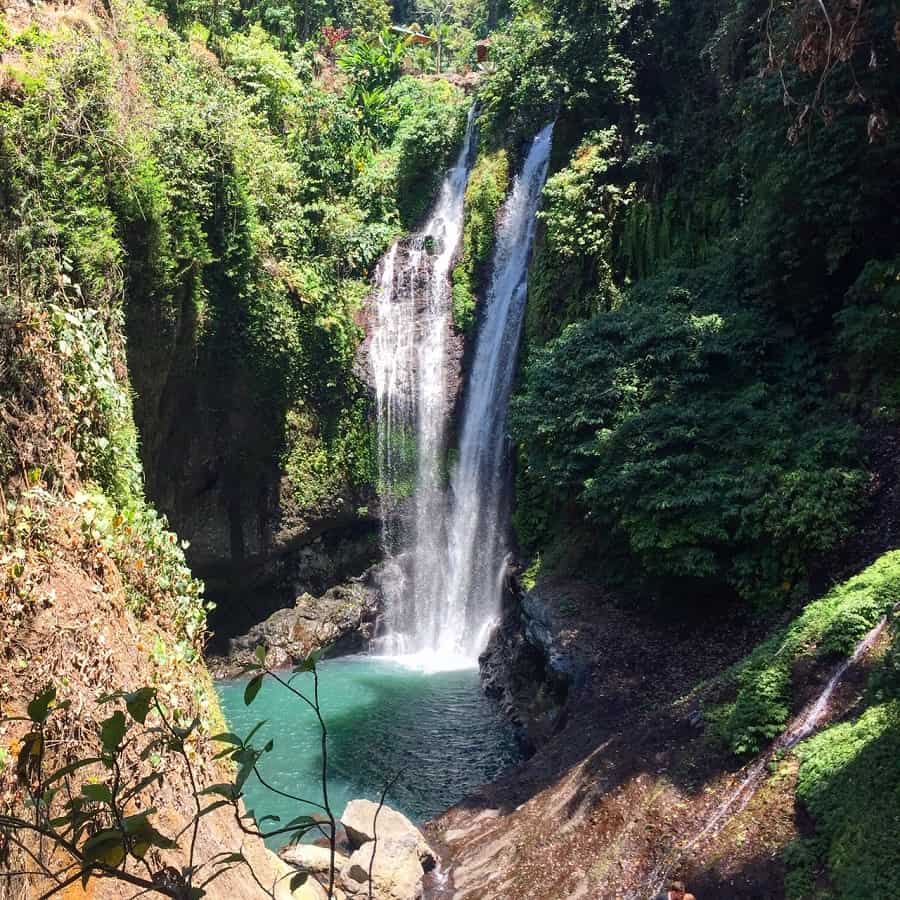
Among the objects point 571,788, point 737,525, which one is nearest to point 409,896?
point 571,788

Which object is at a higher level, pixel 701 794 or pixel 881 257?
pixel 881 257

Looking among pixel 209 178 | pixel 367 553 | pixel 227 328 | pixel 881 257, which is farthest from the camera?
pixel 367 553

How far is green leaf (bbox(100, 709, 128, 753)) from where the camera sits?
5.39 ft

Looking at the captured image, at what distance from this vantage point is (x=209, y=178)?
14.3m

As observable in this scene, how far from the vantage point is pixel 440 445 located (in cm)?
1725

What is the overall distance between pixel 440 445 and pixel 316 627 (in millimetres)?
4660

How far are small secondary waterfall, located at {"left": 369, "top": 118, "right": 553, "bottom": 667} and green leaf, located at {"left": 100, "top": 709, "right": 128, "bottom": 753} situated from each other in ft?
45.7

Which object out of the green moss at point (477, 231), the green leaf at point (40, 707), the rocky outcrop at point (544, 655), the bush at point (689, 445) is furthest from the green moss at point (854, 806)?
the green moss at point (477, 231)

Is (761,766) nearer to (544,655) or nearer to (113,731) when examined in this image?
(544,655)

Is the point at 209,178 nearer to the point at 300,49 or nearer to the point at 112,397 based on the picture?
the point at 112,397

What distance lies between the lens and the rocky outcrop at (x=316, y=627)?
1594cm

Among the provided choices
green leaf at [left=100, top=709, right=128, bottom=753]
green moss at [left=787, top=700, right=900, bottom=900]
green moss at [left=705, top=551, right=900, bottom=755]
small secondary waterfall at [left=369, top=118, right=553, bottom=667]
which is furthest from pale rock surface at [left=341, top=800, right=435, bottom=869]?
green leaf at [left=100, top=709, right=128, bottom=753]

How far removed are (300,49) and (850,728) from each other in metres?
25.8

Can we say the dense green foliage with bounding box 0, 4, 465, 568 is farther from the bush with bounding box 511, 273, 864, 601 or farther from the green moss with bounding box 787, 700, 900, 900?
the green moss with bounding box 787, 700, 900, 900
